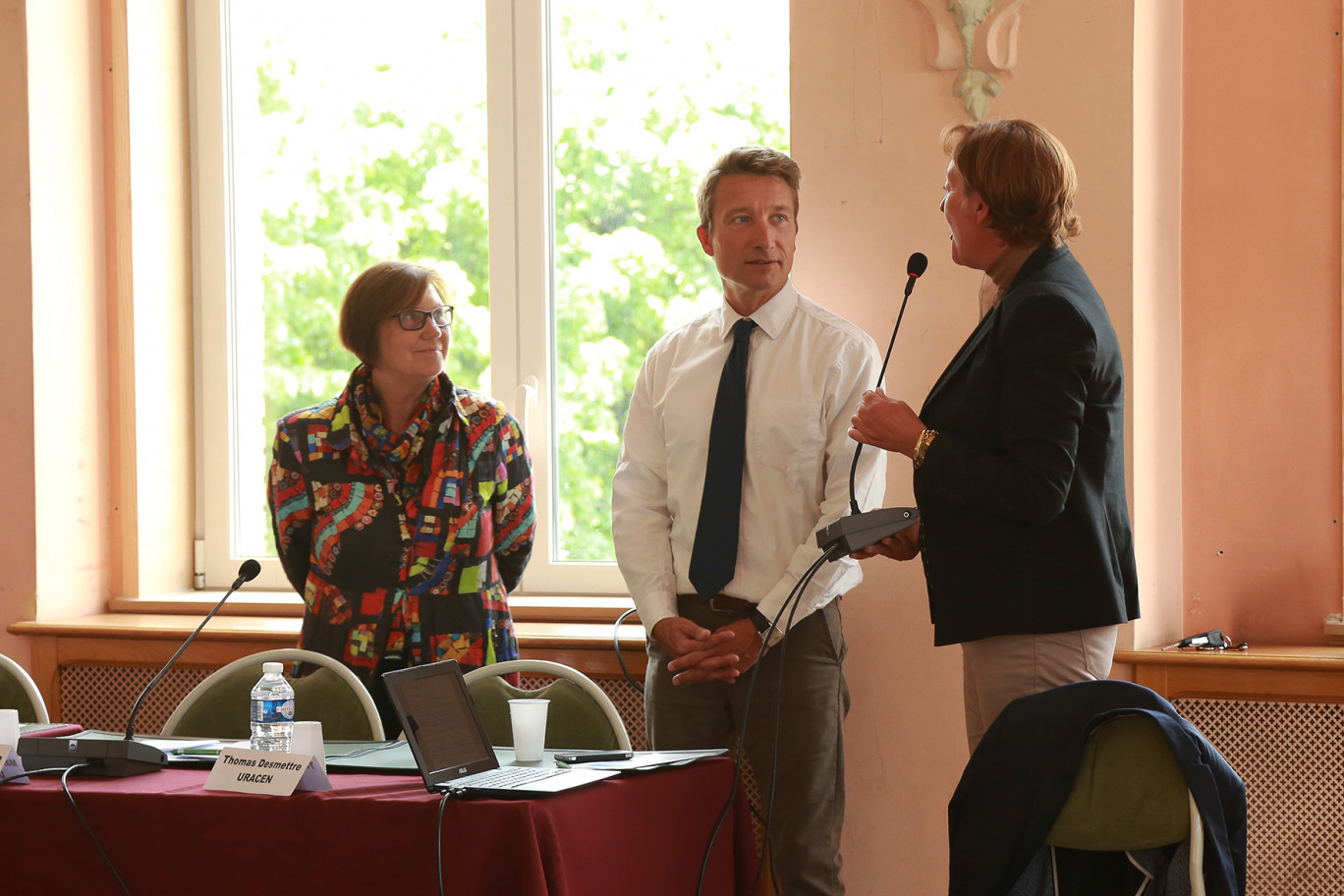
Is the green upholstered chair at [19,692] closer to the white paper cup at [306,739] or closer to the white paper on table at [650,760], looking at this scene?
the white paper cup at [306,739]

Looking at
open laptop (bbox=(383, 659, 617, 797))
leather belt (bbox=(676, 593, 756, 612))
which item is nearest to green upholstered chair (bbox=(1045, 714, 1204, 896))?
Result: open laptop (bbox=(383, 659, 617, 797))

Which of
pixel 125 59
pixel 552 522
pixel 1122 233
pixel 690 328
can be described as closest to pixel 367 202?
pixel 125 59

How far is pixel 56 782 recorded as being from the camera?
179 centimetres

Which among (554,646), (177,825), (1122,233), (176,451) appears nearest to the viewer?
(177,825)

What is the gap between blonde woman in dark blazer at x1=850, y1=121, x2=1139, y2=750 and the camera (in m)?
1.78

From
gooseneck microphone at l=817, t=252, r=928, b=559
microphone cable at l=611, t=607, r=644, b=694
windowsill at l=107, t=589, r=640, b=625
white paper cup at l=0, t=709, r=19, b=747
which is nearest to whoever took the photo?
white paper cup at l=0, t=709, r=19, b=747

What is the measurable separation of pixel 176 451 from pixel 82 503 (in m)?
0.31

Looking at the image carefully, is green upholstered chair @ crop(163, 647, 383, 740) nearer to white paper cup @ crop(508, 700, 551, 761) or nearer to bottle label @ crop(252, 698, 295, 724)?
bottle label @ crop(252, 698, 295, 724)

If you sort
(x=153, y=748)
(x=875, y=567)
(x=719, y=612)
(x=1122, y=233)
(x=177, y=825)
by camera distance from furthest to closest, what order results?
1. (x=875, y=567)
2. (x=1122, y=233)
3. (x=719, y=612)
4. (x=153, y=748)
5. (x=177, y=825)

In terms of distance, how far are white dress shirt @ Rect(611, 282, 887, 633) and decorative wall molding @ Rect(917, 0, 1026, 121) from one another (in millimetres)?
638

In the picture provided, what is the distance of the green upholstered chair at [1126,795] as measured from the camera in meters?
1.65

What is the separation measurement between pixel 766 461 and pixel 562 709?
25.2 inches

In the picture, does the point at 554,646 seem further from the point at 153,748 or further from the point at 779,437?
the point at 153,748

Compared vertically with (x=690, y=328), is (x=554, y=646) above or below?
below
